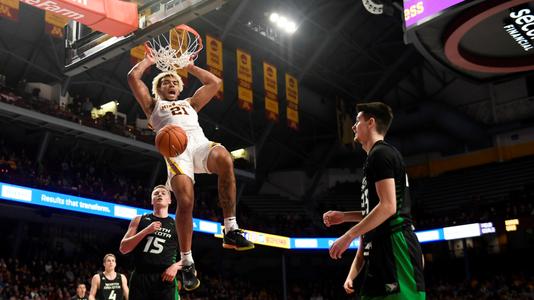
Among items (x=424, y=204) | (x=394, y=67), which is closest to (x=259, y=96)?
(x=394, y=67)

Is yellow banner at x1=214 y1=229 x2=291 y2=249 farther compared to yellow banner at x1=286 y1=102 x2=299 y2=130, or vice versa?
yellow banner at x1=286 y1=102 x2=299 y2=130

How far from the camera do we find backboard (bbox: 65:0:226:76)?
10.1 m

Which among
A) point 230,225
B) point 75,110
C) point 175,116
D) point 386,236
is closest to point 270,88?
point 75,110

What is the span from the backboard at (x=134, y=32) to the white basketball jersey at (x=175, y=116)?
464 centimetres

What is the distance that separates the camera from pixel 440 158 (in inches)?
1430

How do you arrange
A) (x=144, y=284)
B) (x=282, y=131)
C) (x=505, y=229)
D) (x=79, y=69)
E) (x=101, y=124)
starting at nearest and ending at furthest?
(x=144, y=284), (x=79, y=69), (x=101, y=124), (x=505, y=229), (x=282, y=131)

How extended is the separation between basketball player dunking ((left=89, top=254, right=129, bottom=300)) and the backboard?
3.76 m

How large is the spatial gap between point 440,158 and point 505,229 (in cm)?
1032

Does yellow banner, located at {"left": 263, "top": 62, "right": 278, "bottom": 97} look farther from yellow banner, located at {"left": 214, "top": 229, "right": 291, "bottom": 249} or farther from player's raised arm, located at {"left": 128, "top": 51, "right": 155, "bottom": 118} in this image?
player's raised arm, located at {"left": 128, "top": 51, "right": 155, "bottom": 118}

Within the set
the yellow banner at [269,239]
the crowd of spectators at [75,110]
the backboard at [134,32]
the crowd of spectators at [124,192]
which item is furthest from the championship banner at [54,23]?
the yellow banner at [269,239]

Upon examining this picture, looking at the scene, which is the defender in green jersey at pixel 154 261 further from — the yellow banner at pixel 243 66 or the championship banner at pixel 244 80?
the yellow banner at pixel 243 66

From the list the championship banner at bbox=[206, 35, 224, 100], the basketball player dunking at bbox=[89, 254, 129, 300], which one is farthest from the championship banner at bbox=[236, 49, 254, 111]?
the basketball player dunking at bbox=[89, 254, 129, 300]

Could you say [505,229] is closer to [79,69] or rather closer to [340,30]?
[340,30]

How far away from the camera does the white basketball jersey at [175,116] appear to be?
5605 mm
